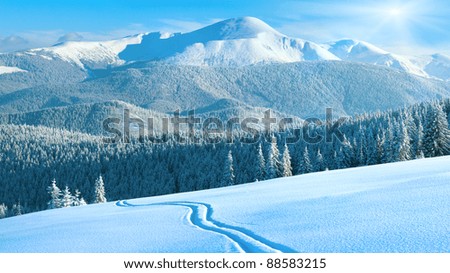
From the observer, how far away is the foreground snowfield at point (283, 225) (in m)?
9.41

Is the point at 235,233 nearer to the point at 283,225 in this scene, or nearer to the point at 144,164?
the point at 283,225

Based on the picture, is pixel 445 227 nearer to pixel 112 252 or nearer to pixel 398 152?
pixel 112 252

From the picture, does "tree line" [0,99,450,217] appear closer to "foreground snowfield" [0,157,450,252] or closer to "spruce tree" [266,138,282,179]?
"spruce tree" [266,138,282,179]

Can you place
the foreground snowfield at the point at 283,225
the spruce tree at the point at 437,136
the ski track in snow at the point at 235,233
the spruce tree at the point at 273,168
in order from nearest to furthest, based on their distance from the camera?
the foreground snowfield at the point at 283,225 → the ski track in snow at the point at 235,233 → the spruce tree at the point at 437,136 → the spruce tree at the point at 273,168

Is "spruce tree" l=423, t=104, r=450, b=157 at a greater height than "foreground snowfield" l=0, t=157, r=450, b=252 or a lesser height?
greater

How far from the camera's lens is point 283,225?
11.4 m

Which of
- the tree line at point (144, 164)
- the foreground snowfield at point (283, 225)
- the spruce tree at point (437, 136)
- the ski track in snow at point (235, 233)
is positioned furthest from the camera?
the tree line at point (144, 164)

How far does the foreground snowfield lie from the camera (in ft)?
30.9

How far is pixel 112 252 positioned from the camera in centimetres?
1053

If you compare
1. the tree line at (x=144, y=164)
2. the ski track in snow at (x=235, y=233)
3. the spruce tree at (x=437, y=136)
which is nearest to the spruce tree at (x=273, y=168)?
the spruce tree at (x=437, y=136)

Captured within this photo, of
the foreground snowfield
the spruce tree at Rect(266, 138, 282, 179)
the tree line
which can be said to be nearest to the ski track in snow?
the foreground snowfield

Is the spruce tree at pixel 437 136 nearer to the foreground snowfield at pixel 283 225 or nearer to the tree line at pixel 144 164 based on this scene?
the tree line at pixel 144 164

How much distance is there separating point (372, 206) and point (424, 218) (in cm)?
219
